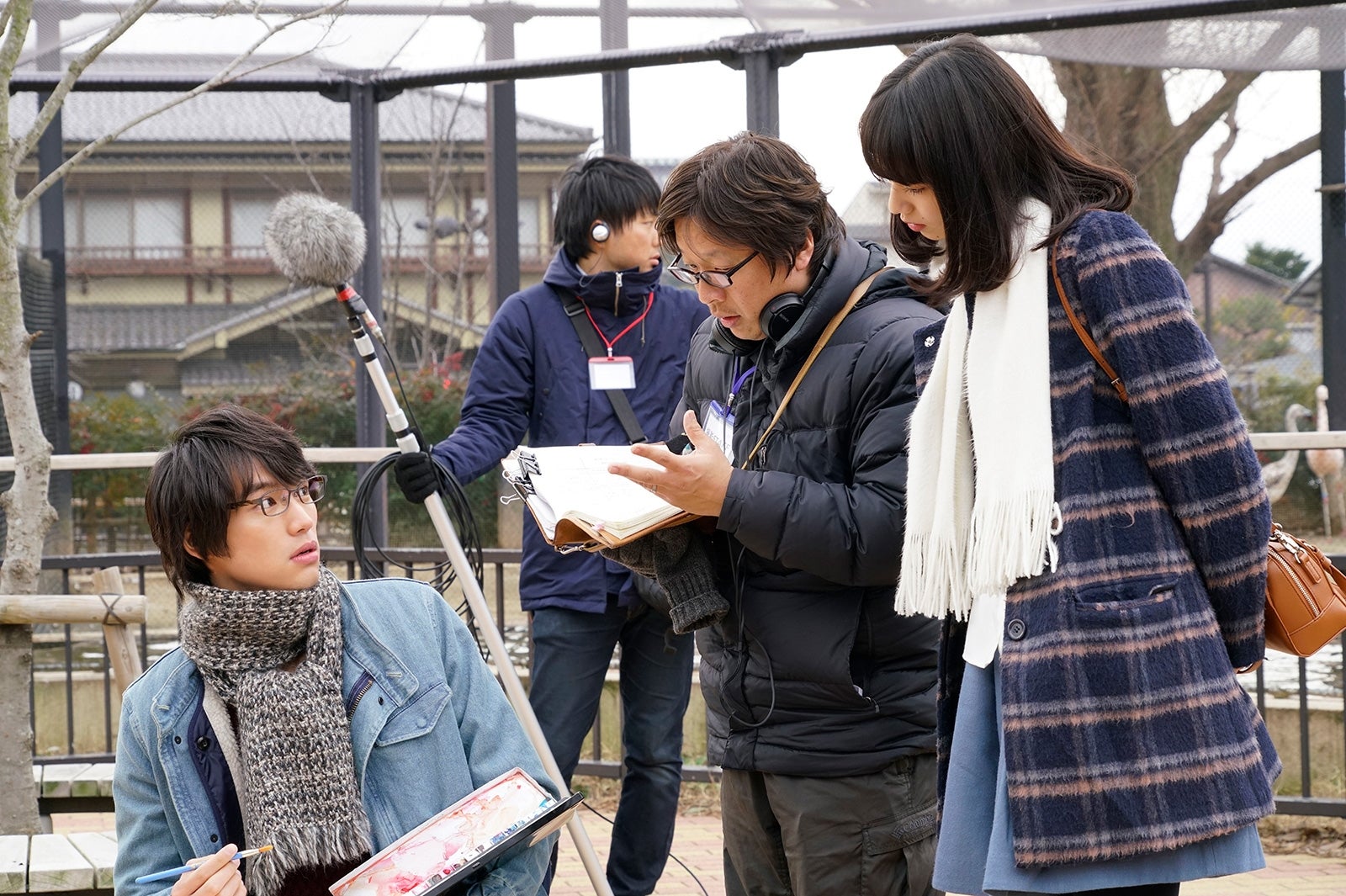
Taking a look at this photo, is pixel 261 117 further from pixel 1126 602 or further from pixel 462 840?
pixel 1126 602

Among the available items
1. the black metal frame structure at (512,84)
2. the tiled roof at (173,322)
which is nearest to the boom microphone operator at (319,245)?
the black metal frame structure at (512,84)

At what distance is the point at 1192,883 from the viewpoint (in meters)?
4.42

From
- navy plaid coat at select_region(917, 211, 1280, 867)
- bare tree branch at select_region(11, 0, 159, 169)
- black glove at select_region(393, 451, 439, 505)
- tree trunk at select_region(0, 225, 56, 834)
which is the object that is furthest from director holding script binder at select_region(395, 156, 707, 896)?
navy plaid coat at select_region(917, 211, 1280, 867)

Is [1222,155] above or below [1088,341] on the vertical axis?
above

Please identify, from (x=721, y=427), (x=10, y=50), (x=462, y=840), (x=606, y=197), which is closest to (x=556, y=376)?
(x=606, y=197)

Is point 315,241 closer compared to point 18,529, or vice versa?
point 315,241

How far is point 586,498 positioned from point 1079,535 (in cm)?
96

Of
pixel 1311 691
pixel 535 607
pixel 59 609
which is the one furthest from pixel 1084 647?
pixel 1311 691

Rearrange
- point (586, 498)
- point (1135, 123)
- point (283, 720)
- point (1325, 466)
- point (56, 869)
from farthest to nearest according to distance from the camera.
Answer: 1. point (1135, 123)
2. point (1325, 466)
3. point (56, 869)
4. point (586, 498)
5. point (283, 720)

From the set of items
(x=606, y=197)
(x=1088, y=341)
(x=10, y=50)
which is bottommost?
(x=1088, y=341)

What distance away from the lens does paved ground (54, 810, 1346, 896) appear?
4305 mm

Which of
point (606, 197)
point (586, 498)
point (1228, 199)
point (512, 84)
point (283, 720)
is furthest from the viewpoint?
point (512, 84)

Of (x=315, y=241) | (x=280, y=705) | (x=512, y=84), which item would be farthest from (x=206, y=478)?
(x=512, y=84)

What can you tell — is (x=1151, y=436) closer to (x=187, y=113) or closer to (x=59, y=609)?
(x=59, y=609)
